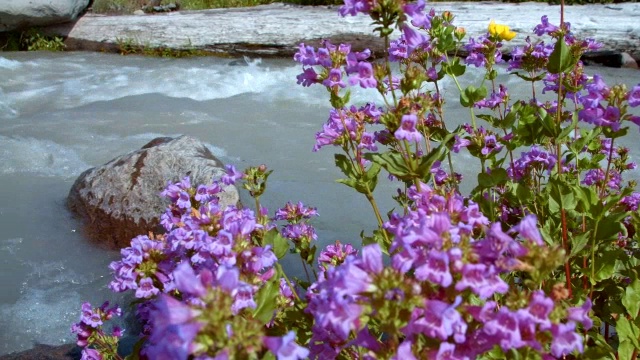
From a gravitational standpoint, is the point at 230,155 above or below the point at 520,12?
below

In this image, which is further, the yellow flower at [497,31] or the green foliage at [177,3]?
the green foliage at [177,3]

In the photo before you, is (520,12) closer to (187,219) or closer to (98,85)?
Answer: (98,85)

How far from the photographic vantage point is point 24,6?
314 inches

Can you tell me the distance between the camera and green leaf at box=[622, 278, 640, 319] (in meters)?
1.68

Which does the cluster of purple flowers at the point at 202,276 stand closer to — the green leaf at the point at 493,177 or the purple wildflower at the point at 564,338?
the purple wildflower at the point at 564,338

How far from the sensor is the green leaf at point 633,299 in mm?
1679

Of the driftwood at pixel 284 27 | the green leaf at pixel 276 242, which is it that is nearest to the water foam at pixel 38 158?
the driftwood at pixel 284 27

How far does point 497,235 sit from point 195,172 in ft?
9.80

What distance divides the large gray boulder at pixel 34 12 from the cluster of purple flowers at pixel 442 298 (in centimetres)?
779

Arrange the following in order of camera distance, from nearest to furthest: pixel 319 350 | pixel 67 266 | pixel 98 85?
pixel 319 350
pixel 67 266
pixel 98 85

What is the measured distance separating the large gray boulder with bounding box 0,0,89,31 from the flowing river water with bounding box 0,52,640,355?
0.40 metres

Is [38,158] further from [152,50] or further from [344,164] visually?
[344,164]

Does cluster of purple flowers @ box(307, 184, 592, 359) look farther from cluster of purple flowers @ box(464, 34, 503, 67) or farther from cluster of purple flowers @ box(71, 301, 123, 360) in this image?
cluster of purple flowers @ box(464, 34, 503, 67)

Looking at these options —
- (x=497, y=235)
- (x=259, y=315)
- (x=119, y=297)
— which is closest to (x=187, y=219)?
(x=259, y=315)
